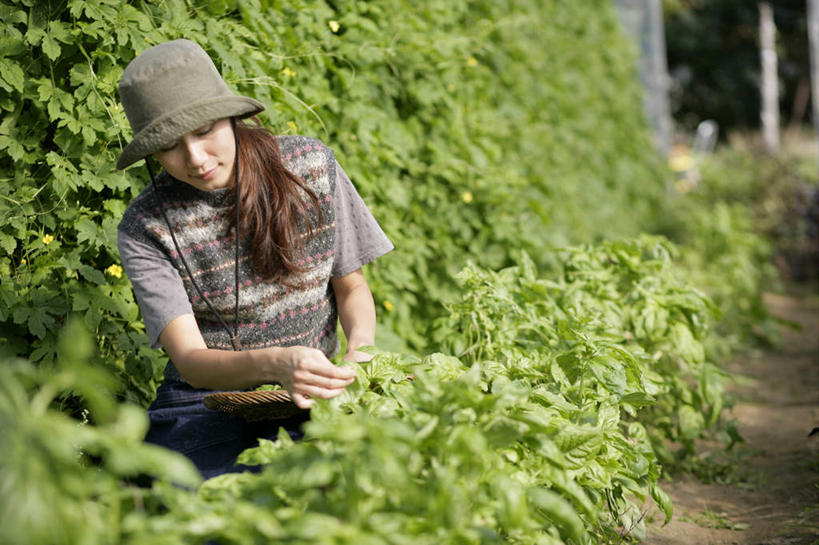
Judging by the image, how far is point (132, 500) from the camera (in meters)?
1.37

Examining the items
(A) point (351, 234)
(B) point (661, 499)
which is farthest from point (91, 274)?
(B) point (661, 499)

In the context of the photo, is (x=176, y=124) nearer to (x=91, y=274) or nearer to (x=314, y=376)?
(x=314, y=376)

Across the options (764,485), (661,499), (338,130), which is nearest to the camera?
(661,499)

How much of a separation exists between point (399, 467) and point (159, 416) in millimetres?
992

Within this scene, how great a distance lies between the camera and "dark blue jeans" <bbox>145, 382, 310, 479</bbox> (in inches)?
76.2

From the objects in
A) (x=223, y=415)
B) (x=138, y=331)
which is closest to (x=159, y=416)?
(x=223, y=415)

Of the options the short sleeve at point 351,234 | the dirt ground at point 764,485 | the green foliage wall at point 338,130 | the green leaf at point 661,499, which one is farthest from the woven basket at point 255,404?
the dirt ground at point 764,485

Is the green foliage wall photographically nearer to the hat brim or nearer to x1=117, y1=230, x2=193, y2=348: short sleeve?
x1=117, y1=230, x2=193, y2=348: short sleeve

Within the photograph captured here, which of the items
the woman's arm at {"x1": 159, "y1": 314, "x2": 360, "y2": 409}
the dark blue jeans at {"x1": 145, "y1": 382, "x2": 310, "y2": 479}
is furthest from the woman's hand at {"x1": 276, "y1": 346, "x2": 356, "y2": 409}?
the dark blue jeans at {"x1": 145, "y1": 382, "x2": 310, "y2": 479}

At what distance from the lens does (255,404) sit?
5.70ft

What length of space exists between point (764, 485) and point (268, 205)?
2.22m

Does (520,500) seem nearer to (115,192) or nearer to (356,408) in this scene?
(356,408)

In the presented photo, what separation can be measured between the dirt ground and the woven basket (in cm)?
130

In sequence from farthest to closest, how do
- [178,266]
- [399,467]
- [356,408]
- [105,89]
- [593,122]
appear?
[593,122]
[105,89]
[178,266]
[356,408]
[399,467]
